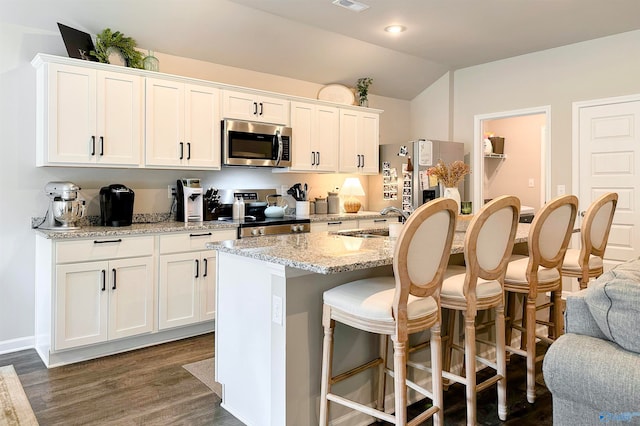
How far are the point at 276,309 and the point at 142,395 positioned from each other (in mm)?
1230

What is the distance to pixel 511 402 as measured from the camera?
2.55m

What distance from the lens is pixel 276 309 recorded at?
2.03m

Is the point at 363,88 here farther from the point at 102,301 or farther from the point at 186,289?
the point at 102,301

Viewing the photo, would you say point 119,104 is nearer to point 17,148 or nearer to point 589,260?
point 17,148

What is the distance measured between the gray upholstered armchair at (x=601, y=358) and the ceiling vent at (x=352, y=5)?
3.03 m

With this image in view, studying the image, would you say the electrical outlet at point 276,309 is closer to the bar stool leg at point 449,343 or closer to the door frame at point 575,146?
the bar stool leg at point 449,343

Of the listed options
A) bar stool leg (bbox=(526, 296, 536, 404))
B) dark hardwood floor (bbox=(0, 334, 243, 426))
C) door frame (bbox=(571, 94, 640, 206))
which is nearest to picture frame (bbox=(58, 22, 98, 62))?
dark hardwood floor (bbox=(0, 334, 243, 426))

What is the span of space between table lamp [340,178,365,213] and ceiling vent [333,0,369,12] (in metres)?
2.09

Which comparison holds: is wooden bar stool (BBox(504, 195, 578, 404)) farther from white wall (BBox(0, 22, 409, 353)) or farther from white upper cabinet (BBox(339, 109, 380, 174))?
white wall (BBox(0, 22, 409, 353))

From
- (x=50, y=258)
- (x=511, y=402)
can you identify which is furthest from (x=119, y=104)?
(x=511, y=402)

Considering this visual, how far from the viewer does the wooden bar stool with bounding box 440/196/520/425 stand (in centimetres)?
213

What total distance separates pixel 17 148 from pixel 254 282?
2.44 m

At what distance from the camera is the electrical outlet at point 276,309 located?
201 centimetres

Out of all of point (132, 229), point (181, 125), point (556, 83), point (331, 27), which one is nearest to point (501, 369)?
point (132, 229)
